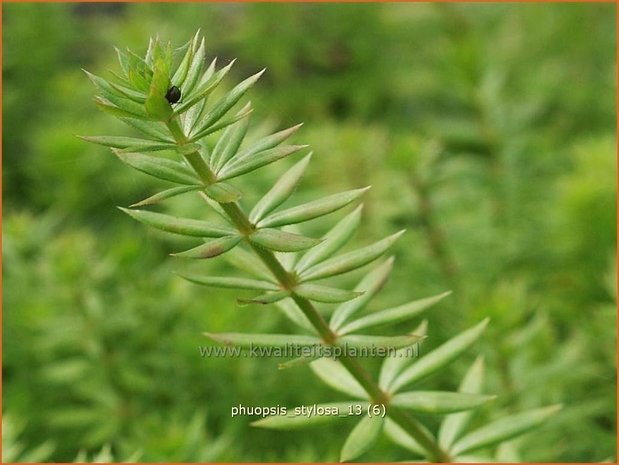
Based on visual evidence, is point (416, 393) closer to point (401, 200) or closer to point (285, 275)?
point (285, 275)

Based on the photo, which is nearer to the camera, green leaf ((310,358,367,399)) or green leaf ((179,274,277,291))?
green leaf ((179,274,277,291))

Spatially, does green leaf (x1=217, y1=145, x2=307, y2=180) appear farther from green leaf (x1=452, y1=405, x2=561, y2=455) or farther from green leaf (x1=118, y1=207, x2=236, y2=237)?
green leaf (x1=452, y1=405, x2=561, y2=455)

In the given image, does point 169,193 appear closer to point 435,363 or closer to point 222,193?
point 222,193

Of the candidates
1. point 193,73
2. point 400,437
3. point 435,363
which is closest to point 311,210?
point 193,73

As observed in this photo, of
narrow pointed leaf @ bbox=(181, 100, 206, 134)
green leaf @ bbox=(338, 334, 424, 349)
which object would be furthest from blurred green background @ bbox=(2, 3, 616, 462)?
narrow pointed leaf @ bbox=(181, 100, 206, 134)

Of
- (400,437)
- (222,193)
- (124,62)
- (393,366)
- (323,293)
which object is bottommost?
(400,437)

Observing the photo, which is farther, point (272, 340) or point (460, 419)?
point (460, 419)

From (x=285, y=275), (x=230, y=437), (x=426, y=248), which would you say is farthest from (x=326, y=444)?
(x=285, y=275)
